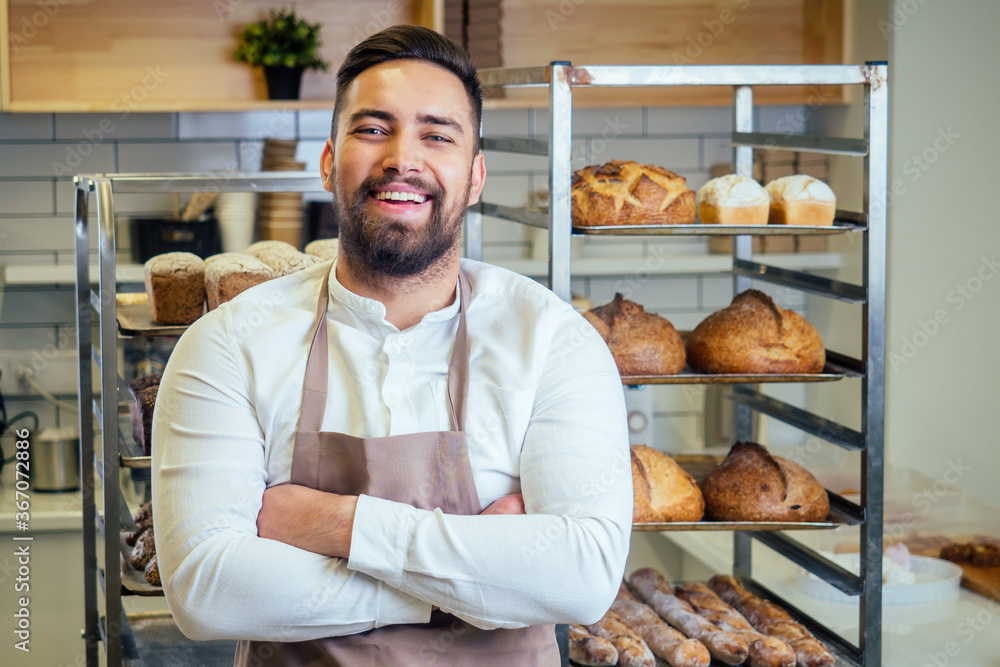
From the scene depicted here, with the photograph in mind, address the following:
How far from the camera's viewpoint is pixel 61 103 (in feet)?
10.0

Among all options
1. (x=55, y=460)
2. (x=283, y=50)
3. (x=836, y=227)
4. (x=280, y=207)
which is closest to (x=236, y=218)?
(x=280, y=207)

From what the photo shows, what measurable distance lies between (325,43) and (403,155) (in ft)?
7.51

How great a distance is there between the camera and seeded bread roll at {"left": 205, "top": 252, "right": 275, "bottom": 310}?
1851mm

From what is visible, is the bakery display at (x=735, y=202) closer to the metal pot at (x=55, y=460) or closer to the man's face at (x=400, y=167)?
the man's face at (x=400, y=167)

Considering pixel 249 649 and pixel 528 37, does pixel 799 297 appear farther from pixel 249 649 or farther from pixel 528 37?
pixel 249 649

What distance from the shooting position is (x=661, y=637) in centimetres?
193

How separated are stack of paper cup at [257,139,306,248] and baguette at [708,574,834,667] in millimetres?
1798

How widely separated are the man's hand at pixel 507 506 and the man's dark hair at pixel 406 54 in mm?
573

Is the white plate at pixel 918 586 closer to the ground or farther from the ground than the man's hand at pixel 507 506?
closer to the ground

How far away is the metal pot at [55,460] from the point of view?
123 inches

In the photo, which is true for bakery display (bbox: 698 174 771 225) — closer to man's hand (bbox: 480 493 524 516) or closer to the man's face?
the man's face

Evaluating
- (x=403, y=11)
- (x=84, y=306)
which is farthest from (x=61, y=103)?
(x=84, y=306)

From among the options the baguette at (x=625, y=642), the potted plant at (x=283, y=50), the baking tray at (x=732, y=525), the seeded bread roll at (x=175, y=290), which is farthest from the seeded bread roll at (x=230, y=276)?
the potted plant at (x=283, y=50)

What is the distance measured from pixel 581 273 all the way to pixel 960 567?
1657mm
